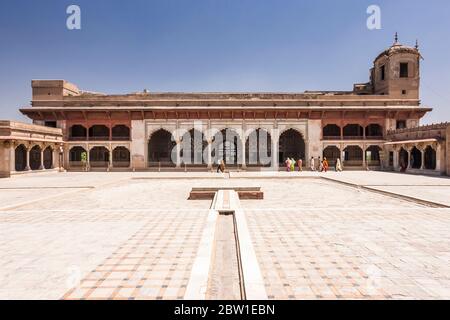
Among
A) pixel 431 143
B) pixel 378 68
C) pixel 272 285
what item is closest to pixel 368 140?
pixel 431 143

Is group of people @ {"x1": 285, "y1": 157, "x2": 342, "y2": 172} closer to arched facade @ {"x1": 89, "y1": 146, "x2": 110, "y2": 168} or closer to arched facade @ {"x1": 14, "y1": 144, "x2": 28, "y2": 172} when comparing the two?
arched facade @ {"x1": 89, "y1": 146, "x2": 110, "y2": 168}

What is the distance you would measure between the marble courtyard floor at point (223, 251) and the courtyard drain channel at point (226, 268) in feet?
0.15

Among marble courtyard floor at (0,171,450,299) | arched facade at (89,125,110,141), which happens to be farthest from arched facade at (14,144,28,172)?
marble courtyard floor at (0,171,450,299)

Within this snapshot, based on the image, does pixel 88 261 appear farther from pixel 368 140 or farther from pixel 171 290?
pixel 368 140

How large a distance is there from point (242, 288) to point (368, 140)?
25.5 meters

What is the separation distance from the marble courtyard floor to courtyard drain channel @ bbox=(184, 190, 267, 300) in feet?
0.15

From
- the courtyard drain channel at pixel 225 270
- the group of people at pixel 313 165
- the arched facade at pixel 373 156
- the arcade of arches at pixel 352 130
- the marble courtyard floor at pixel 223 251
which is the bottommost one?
the courtyard drain channel at pixel 225 270

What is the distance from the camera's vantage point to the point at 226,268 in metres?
3.76

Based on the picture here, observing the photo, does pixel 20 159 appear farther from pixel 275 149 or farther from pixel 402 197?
pixel 402 197

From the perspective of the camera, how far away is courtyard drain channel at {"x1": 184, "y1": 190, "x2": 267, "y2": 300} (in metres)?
2.97

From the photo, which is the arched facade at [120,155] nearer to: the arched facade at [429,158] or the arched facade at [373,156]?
the arched facade at [373,156]

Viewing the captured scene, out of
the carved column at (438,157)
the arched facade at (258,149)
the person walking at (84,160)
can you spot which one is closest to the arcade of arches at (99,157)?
the person walking at (84,160)

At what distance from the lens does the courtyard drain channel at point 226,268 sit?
9.75ft
